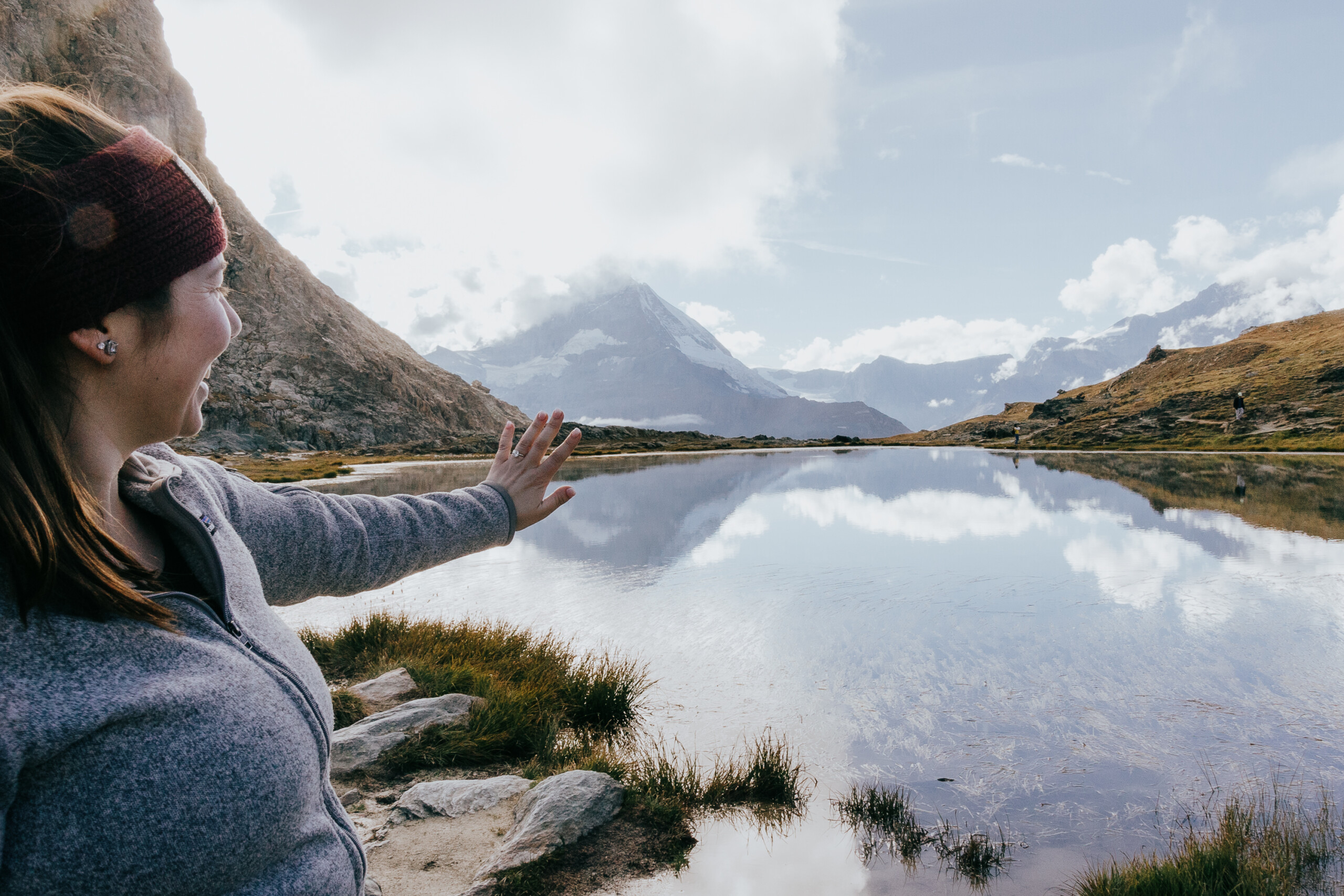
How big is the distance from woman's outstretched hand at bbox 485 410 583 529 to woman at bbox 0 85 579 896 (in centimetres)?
111

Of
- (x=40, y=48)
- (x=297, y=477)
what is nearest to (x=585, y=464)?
(x=297, y=477)

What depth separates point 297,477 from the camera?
29453 mm

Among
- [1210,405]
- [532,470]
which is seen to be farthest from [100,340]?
[1210,405]

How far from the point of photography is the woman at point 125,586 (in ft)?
3.73

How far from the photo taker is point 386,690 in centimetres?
638

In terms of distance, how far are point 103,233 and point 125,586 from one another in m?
0.70

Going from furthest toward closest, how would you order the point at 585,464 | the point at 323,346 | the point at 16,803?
the point at 323,346, the point at 585,464, the point at 16,803

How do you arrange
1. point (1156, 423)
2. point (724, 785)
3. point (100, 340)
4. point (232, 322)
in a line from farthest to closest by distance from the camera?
point (1156, 423)
point (724, 785)
point (232, 322)
point (100, 340)

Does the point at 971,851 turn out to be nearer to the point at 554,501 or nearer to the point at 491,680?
the point at 554,501

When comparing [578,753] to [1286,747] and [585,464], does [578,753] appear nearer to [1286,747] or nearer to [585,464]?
[1286,747]

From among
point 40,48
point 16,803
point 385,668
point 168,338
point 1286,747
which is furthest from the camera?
point 40,48

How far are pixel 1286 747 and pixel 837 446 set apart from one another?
211ft

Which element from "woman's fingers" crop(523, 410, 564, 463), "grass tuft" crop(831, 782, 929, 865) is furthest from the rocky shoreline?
"woman's fingers" crop(523, 410, 564, 463)

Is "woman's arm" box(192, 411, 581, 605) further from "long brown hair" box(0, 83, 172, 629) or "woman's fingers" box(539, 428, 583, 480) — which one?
"long brown hair" box(0, 83, 172, 629)
